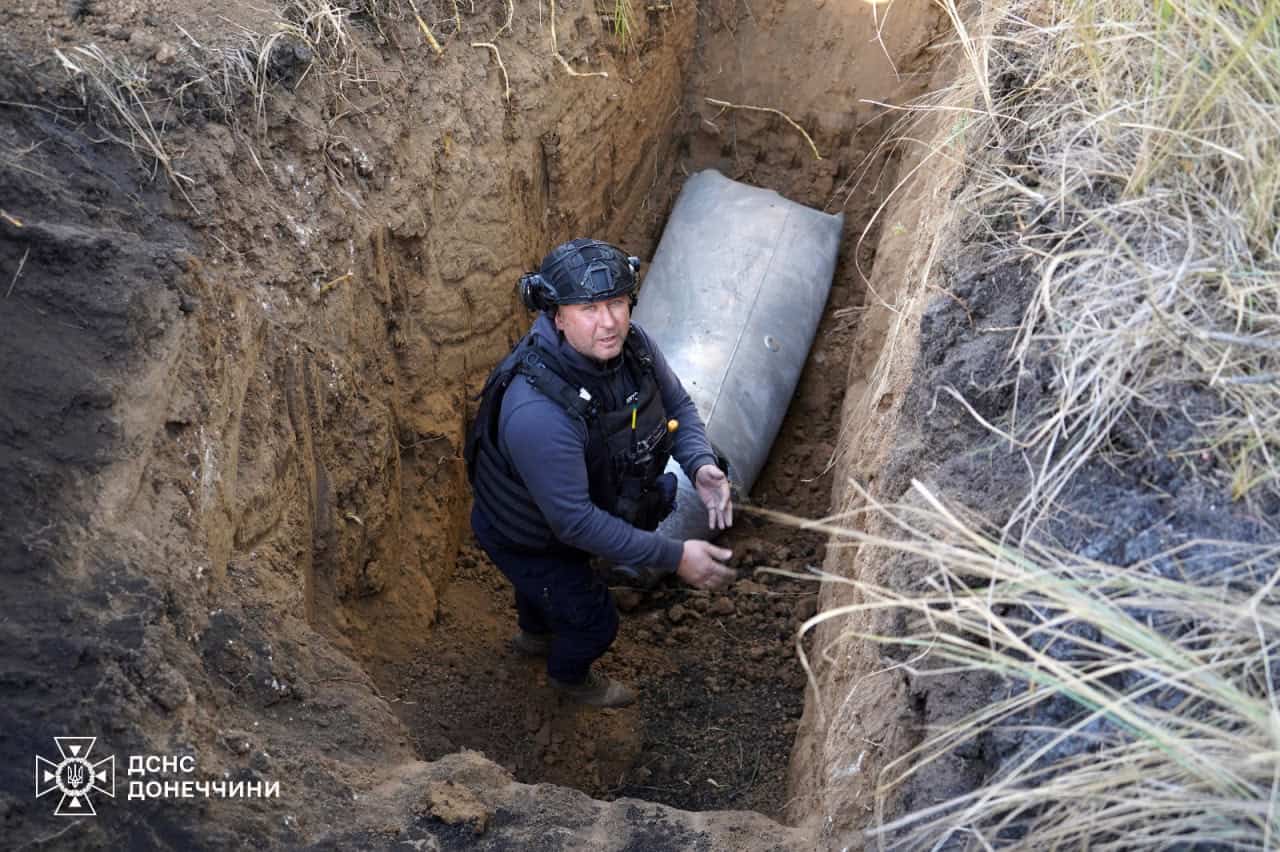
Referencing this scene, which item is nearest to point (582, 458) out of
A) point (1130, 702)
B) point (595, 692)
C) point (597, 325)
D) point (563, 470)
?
point (563, 470)

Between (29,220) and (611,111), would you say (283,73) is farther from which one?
(611,111)

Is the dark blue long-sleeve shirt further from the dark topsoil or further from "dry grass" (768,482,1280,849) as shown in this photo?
"dry grass" (768,482,1280,849)

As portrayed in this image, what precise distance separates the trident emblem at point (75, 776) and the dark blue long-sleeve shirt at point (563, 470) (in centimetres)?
133

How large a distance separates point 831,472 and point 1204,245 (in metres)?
2.50

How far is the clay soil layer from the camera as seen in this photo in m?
2.36

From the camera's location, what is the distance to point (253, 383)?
3.06 metres

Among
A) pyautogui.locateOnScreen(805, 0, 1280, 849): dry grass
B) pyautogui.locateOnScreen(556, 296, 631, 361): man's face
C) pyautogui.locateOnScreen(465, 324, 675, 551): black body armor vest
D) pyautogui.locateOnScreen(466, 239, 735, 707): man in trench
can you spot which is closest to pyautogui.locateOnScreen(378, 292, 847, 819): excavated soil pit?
pyautogui.locateOnScreen(466, 239, 735, 707): man in trench

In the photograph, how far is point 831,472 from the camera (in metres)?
4.57

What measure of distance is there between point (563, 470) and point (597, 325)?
440mm

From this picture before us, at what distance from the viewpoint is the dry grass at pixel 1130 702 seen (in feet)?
5.10

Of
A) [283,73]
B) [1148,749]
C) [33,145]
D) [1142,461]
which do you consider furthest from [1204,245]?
[33,145]

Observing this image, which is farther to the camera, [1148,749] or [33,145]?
[33,145]

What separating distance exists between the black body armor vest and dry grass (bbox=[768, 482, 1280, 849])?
1426mm

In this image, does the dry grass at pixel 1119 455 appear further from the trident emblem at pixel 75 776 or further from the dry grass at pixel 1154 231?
the trident emblem at pixel 75 776
